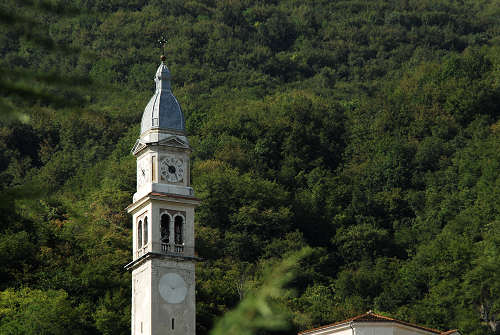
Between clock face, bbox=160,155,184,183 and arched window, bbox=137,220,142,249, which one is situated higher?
clock face, bbox=160,155,184,183

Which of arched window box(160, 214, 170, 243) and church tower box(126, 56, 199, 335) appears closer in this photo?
church tower box(126, 56, 199, 335)

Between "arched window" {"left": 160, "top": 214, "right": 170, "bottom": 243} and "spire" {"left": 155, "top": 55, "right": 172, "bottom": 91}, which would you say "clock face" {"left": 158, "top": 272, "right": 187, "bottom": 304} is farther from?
"spire" {"left": 155, "top": 55, "right": 172, "bottom": 91}

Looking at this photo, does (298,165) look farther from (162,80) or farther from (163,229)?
(163,229)

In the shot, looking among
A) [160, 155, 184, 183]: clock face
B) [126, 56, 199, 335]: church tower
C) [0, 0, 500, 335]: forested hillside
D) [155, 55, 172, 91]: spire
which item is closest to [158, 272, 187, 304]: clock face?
[126, 56, 199, 335]: church tower

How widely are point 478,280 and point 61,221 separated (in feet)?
72.5

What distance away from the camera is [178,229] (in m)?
42.6

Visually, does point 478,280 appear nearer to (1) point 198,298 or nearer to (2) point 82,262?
(1) point 198,298

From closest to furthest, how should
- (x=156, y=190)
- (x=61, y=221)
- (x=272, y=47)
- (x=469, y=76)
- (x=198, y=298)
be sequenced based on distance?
(x=156, y=190)
(x=198, y=298)
(x=61, y=221)
(x=469, y=76)
(x=272, y=47)

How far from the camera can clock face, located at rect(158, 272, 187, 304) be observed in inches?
1588

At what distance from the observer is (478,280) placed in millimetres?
61000

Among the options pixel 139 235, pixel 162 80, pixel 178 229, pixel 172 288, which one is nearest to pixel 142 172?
pixel 139 235

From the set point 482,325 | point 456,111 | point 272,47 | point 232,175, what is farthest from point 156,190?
point 272,47

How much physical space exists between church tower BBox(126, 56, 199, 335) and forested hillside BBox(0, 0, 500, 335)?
9.74 ft

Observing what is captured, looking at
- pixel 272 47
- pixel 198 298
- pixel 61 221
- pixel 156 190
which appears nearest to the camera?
pixel 156 190
